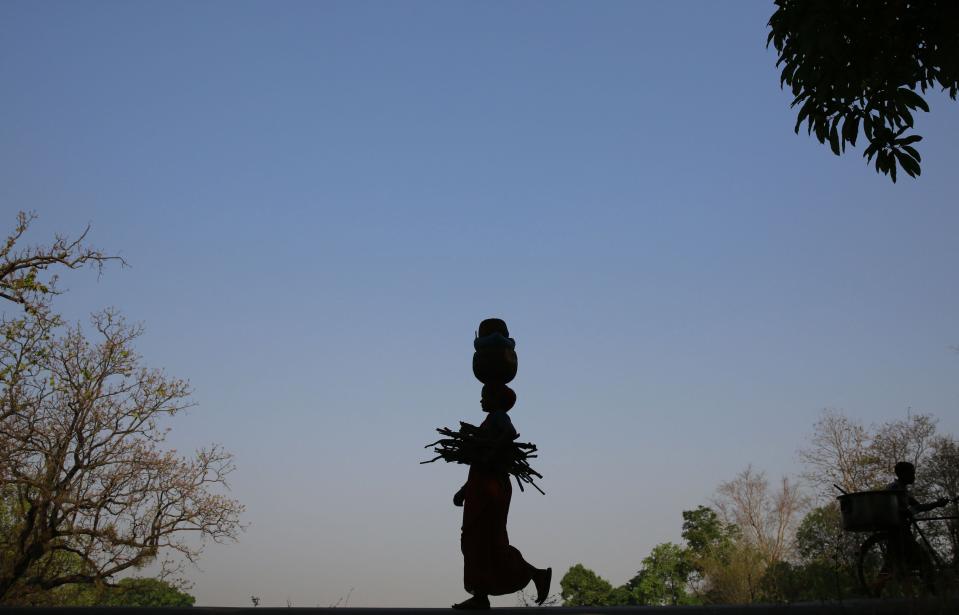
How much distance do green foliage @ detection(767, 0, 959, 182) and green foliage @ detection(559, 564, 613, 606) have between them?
5291cm

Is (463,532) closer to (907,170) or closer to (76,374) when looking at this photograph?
(907,170)

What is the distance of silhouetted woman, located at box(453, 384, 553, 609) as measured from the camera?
7.08 m

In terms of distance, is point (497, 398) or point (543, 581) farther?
point (497, 398)

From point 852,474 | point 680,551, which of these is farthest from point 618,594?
point 852,474

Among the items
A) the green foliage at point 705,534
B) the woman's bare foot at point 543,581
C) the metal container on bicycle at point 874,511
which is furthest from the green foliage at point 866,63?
the green foliage at point 705,534

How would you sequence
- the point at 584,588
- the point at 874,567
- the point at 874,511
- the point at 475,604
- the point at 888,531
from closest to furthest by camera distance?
the point at 475,604, the point at 874,511, the point at 888,531, the point at 874,567, the point at 584,588

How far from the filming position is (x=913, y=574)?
8.26 m

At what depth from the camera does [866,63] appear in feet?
24.0

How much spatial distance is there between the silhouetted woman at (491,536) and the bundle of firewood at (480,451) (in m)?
0.03

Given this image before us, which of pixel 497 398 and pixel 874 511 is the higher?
pixel 497 398

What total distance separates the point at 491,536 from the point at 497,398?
1.49 meters

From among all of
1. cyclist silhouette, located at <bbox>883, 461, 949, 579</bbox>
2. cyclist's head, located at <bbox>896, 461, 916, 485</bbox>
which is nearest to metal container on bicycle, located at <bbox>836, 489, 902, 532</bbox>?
cyclist silhouette, located at <bbox>883, 461, 949, 579</bbox>

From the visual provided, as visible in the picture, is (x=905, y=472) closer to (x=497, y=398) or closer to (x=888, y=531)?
(x=888, y=531)

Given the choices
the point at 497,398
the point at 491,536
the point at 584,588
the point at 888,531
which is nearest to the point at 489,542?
the point at 491,536
